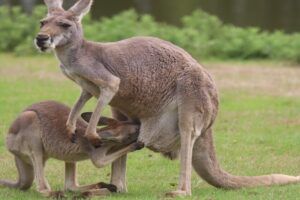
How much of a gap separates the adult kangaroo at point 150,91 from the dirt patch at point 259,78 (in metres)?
5.85

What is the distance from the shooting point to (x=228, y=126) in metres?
10.5

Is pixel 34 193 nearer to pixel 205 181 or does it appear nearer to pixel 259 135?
pixel 205 181

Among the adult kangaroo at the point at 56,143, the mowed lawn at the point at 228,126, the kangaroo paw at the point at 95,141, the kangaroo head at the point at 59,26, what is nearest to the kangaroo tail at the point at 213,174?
the mowed lawn at the point at 228,126

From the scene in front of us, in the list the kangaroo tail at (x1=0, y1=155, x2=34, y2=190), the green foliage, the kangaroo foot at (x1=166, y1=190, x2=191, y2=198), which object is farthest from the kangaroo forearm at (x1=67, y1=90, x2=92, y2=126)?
the green foliage

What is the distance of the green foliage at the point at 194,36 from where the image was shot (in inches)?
650

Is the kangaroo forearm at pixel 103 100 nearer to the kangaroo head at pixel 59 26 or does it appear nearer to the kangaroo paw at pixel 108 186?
the kangaroo head at pixel 59 26

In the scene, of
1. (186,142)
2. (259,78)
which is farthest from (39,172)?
(259,78)

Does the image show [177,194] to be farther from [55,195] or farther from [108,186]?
[55,195]

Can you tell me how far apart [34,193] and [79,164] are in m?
1.49

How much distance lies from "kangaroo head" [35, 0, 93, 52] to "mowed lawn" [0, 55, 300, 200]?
1.32m

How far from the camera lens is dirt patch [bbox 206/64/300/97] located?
13.3 metres

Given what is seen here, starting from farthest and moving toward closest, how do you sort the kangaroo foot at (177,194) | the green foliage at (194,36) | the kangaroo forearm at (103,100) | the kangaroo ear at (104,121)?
the green foliage at (194,36)
the kangaroo ear at (104,121)
the kangaroo foot at (177,194)
the kangaroo forearm at (103,100)

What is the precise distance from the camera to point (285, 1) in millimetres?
27984

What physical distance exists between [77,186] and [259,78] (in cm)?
755
